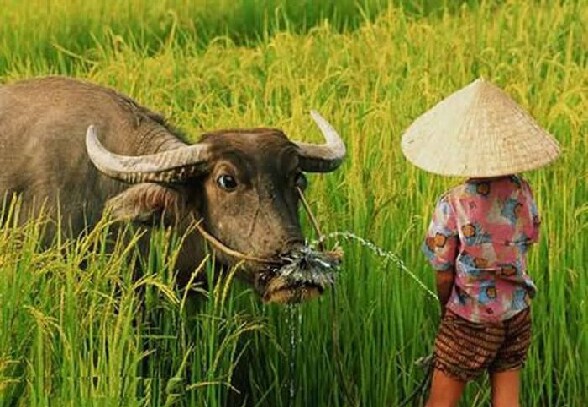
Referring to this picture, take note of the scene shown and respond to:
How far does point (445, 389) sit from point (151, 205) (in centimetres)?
101

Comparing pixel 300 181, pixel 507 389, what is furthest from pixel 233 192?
pixel 507 389

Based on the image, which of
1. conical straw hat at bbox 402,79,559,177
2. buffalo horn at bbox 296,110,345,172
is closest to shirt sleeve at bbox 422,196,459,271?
conical straw hat at bbox 402,79,559,177

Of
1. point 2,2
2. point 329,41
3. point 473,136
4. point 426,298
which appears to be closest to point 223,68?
point 329,41

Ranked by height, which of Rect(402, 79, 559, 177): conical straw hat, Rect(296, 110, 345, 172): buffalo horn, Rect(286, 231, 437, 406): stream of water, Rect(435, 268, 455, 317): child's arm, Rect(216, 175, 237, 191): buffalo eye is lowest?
Rect(286, 231, 437, 406): stream of water

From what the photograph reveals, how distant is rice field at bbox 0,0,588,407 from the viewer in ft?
10.4

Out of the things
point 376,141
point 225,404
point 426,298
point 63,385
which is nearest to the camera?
point 63,385

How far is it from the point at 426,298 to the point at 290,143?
0.61m

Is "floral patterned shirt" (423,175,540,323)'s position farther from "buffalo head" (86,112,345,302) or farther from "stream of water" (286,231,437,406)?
"stream of water" (286,231,437,406)

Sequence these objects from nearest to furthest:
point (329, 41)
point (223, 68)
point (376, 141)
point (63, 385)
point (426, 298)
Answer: point (63, 385) < point (426, 298) < point (376, 141) < point (223, 68) < point (329, 41)

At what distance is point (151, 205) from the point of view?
383cm

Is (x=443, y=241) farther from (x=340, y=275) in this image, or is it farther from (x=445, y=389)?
(x=340, y=275)

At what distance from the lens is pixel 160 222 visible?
3.83 meters

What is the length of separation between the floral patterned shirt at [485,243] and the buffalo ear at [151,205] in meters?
0.85

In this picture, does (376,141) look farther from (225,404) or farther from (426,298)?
(225,404)
